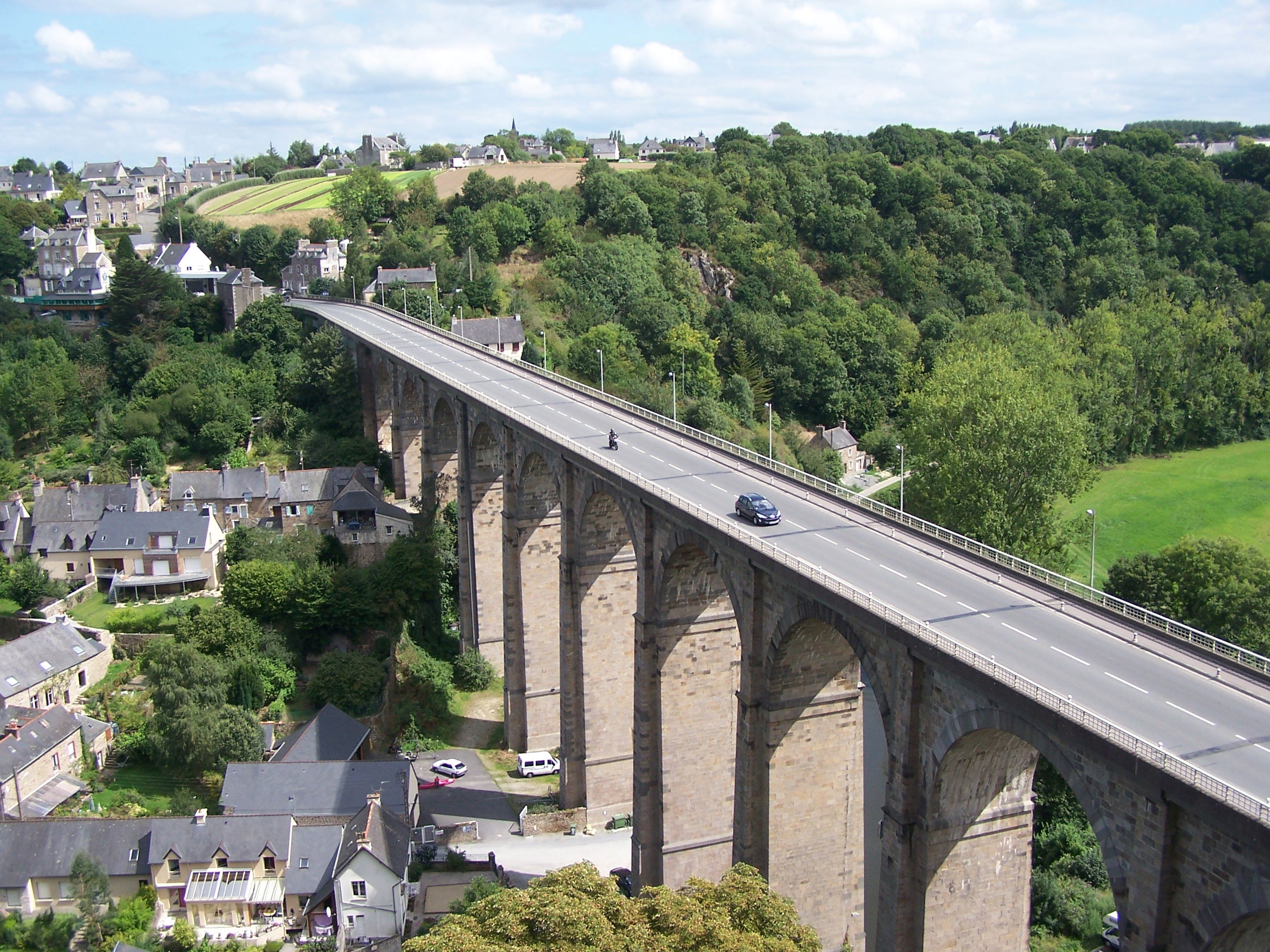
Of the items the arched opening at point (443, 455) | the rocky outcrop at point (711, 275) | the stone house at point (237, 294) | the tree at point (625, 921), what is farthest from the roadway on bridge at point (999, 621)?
the rocky outcrop at point (711, 275)

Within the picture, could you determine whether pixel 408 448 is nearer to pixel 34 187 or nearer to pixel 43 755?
pixel 43 755

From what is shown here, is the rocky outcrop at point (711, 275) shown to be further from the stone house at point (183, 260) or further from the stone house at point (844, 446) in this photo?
the stone house at point (183, 260)

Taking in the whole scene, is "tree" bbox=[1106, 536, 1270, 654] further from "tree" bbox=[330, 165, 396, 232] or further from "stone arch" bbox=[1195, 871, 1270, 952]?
"tree" bbox=[330, 165, 396, 232]

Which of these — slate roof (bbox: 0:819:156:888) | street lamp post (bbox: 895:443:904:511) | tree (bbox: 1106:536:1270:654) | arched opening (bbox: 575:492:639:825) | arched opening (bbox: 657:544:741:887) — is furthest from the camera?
tree (bbox: 1106:536:1270:654)

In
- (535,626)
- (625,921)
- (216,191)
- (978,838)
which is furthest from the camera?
(216,191)

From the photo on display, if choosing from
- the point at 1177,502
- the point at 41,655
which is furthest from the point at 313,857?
the point at 1177,502

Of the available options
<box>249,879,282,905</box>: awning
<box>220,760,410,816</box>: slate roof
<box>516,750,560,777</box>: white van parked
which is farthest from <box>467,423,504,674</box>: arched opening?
<box>249,879,282,905</box>: awning

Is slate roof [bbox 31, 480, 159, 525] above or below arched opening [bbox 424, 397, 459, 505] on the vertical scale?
below
